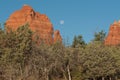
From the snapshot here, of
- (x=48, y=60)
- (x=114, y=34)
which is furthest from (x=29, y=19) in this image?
(x=48, y=60)

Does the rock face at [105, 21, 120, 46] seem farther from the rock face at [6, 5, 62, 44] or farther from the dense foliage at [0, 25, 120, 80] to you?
the dense foliage at [0, 25, 120, 80]

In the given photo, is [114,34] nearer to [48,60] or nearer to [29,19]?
[29,19]

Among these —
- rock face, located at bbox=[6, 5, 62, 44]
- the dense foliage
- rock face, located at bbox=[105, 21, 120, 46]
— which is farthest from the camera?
rock face, located at bbox=[105, 21, 120, 46]

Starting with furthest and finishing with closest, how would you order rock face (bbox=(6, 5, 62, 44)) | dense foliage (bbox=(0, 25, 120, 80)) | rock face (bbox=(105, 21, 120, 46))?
rock face (bbox=(105, 21, 120, 46)), rock face (bbox=(6, 5, 62, 44)), dense foliage (bbox=(0, 25, 120, 80))

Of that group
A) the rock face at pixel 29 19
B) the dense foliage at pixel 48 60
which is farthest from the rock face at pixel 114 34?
the dense foliage at pixel 48 60

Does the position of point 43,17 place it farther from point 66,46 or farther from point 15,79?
point 15,79

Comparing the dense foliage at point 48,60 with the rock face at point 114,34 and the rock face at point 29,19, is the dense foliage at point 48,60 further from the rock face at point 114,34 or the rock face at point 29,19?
the rock face at point 114,34

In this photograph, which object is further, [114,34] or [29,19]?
[114,34]

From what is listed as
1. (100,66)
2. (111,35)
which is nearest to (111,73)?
(100,66)

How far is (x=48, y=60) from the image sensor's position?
51.2 metres

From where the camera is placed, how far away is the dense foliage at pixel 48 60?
133 ft

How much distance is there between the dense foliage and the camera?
133ft

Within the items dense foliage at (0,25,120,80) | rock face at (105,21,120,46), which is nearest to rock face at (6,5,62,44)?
rock face at (105,21,120,46)

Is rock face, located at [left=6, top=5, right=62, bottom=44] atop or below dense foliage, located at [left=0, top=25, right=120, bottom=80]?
atop
